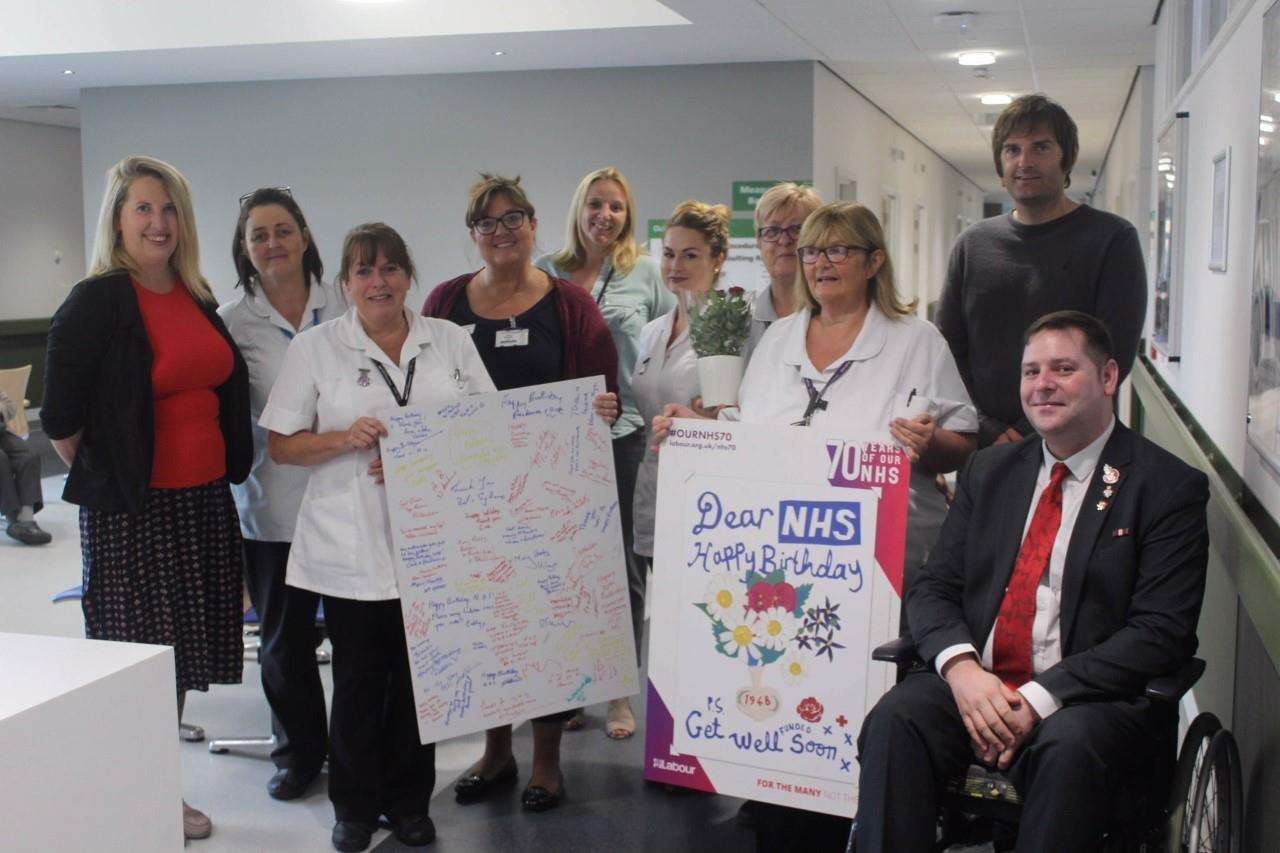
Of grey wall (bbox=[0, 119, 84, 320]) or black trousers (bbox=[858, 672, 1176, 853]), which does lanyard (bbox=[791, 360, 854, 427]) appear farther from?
grey wall (bbox=[0, 119, 84, 320])

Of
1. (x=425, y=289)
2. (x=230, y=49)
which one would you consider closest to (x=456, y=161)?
(x=425, y=289)

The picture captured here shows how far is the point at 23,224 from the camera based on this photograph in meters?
12.8

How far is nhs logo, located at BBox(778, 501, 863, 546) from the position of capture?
9.36 feet

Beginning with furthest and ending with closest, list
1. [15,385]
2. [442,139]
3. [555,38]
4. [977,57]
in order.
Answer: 1. [442,139]
2. [15,385]
3. [977,57]
4. [555,38]

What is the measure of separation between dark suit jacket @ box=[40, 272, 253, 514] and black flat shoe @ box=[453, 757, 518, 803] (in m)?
1.20

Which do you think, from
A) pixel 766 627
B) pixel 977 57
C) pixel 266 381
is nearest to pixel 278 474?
pixel 266 381

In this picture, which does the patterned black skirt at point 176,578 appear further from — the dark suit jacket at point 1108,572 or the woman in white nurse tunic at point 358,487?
the dark suit jacket at point 1108,572

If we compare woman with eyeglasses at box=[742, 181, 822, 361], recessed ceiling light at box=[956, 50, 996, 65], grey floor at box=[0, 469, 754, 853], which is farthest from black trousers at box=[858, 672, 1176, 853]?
recessed ceiling light at box=[956, 50, 996, 65]

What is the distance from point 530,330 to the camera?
3566mm

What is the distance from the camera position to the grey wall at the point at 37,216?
12.6 m

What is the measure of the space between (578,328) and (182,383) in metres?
1.07

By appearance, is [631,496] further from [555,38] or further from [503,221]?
[555,38]

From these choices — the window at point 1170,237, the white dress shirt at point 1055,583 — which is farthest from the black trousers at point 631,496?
the window at point 1170,237

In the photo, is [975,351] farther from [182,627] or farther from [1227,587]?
[182,627]
